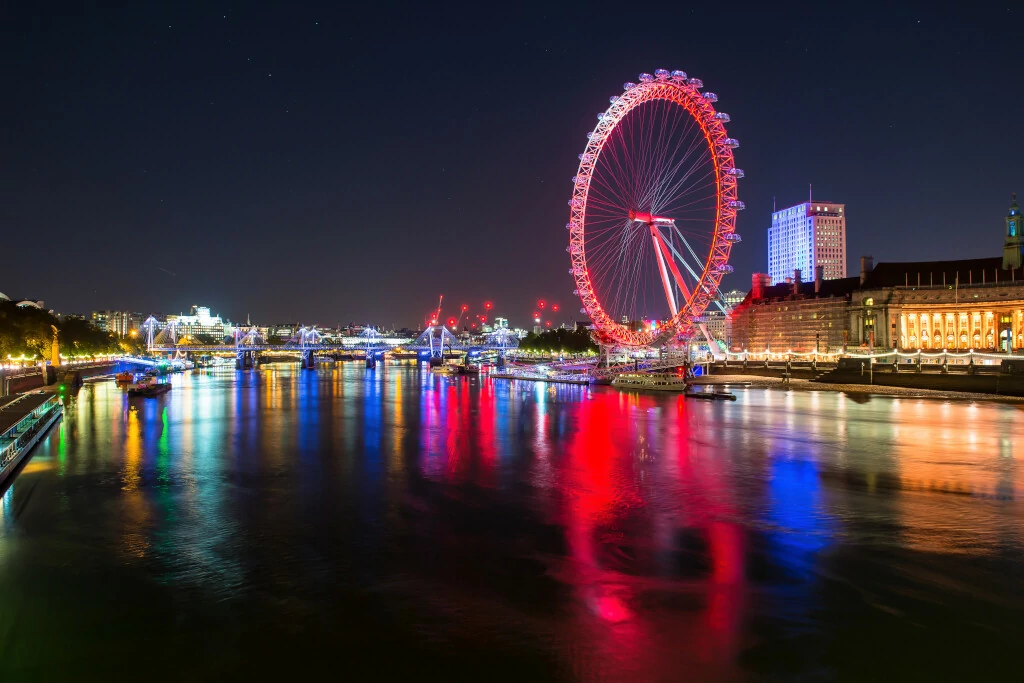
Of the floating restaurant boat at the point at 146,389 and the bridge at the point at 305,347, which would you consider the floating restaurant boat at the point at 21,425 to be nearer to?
the floating restaurant boat at the point at 146,389

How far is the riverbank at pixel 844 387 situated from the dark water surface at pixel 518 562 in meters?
24.0

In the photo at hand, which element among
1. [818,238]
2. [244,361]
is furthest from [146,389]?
[818,238]

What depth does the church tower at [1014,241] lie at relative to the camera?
74.1m

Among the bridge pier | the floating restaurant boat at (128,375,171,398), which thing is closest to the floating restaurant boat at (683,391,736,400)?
the floating restaurant boat at (128,375,171,398)

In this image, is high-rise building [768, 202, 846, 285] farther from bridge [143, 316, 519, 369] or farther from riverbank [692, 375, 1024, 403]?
riverbank [692, 375, 1024, 403]

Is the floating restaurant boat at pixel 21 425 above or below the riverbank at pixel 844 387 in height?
above

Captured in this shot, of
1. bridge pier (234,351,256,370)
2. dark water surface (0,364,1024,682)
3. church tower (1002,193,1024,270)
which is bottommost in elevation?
dark water surface (0,364,1024,682)

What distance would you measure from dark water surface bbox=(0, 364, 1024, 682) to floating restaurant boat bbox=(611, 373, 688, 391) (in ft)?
94.2

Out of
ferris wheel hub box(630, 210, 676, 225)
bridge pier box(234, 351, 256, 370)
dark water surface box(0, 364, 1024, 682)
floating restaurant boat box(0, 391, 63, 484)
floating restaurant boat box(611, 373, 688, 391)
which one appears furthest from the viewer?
bridge pier box(234, 351, 256, 370)

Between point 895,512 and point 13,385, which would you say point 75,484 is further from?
point 13,385

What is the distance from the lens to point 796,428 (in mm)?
30250

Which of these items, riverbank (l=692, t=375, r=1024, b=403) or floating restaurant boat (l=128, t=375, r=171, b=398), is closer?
riverbank (l=692, t=375, r=1024, b=403)

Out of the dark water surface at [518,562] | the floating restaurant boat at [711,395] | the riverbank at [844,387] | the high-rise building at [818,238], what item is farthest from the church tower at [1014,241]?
the high-rise building at [818,238]

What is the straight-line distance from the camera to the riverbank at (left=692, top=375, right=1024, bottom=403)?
149 ft
